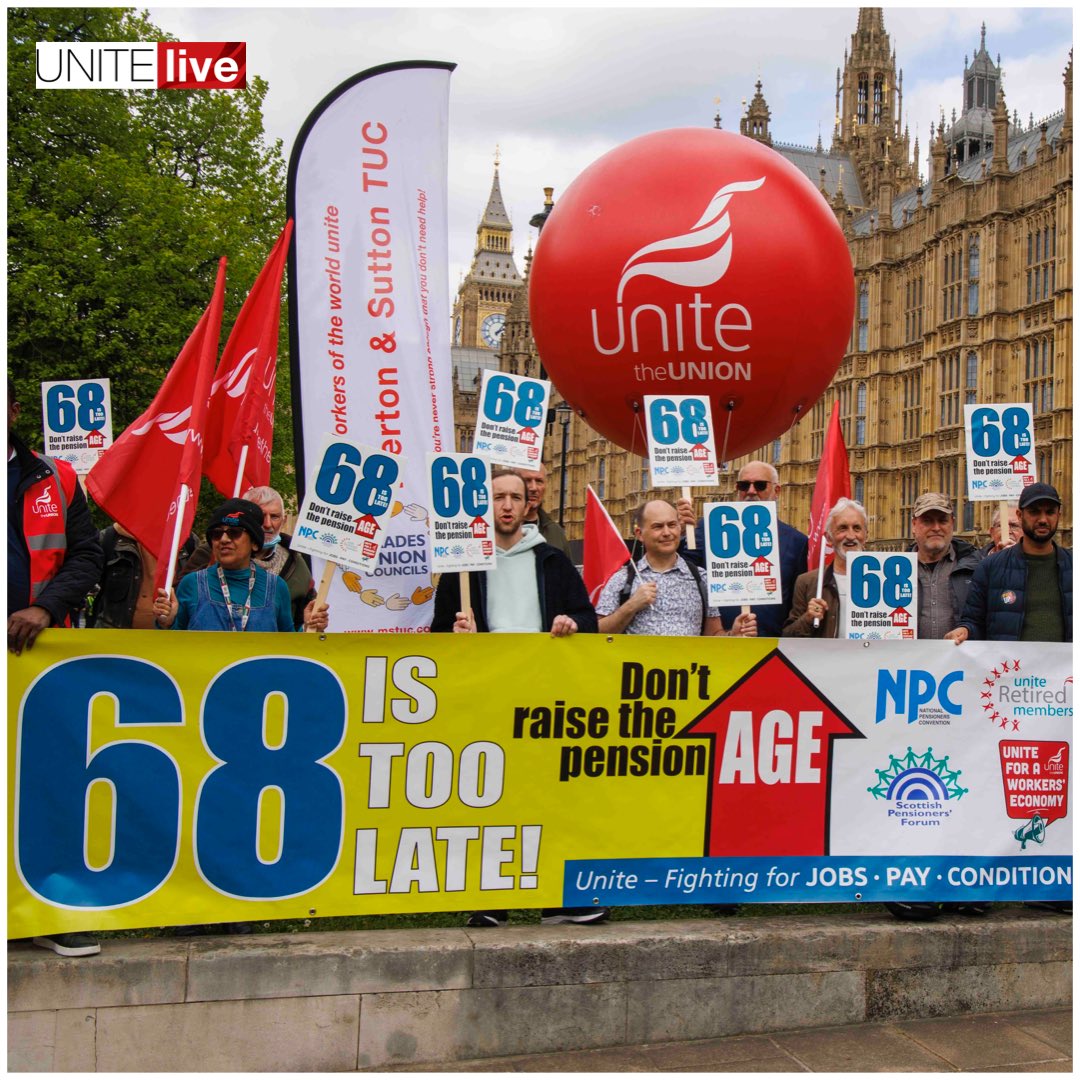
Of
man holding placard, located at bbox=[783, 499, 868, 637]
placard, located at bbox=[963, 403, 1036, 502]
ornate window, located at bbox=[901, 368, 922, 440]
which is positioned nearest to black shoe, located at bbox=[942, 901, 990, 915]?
man holding placard, located at bbox=[783, 499, 868, 637]

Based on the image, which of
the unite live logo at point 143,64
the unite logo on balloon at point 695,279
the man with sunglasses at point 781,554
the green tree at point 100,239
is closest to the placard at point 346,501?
the man with sunglasses at point 781,554

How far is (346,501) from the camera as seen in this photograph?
4648 millimetres

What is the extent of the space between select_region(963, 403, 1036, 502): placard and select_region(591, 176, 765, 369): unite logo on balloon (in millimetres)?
1200

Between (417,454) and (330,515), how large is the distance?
6.72ft

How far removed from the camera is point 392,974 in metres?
4.16

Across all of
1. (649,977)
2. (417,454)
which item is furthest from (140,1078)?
(417,454)

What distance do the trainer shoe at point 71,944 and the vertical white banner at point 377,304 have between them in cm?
256

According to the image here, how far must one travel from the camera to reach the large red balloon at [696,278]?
6.08 metres

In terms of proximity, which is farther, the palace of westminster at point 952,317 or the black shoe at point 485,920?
the palace of westminster at point 952,317

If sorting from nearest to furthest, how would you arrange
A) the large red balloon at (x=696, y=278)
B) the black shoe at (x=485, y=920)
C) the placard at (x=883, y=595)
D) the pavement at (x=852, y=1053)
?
the pavement at (x=852, y=1053), the black shoe at (x=485, y=920), the placard at (x=883, y=595), the large red balloon at (x=696, y=278)

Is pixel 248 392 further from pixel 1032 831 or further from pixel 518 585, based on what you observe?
pixel 1032 831

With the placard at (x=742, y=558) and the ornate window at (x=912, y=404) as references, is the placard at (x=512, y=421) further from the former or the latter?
the ornate window at (x=912, y=404)

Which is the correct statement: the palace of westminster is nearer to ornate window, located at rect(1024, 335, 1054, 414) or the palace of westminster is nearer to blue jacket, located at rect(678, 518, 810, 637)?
ornate window, located at rect(1024, 335, 1054, 414)

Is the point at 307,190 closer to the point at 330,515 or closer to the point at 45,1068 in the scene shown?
the point at 330,515
